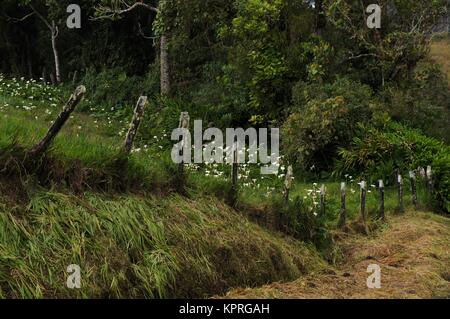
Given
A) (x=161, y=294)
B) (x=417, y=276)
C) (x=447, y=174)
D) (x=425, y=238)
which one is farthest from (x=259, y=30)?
(x=161, y=294)

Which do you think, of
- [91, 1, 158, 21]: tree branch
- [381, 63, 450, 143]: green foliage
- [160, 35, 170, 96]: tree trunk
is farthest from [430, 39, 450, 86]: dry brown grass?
[91, 1, 158, 21]: tree branch

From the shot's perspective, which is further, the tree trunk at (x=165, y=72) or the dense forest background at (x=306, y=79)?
the tree trunk at (x=165, y=72)

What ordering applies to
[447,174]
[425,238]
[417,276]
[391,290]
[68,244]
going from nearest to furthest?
1. [68,244]
2. [391,290]
3. [417,276]
4. [425,238]
5. [447,174]

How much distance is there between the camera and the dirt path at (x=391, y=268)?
268 inches

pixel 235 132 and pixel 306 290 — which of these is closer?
pixel 306 290

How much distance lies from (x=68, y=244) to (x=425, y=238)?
5.96 m

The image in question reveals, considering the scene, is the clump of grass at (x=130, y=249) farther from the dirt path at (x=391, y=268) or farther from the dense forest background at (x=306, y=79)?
the dense forest background at (x=306, y=79)

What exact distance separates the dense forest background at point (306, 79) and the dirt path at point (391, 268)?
4.15 meters

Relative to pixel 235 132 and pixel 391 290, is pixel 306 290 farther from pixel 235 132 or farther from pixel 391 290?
pixel 235 132

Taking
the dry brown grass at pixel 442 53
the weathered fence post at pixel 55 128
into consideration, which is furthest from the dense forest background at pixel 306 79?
the dry brown grass at pixel 442 53

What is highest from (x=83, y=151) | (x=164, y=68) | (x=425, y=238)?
(x=164, y=68)

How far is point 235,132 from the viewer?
17484mm

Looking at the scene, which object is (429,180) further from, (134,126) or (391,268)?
(134,126)

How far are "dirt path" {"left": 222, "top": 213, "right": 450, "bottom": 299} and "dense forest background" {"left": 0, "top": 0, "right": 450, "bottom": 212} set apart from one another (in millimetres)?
4147
